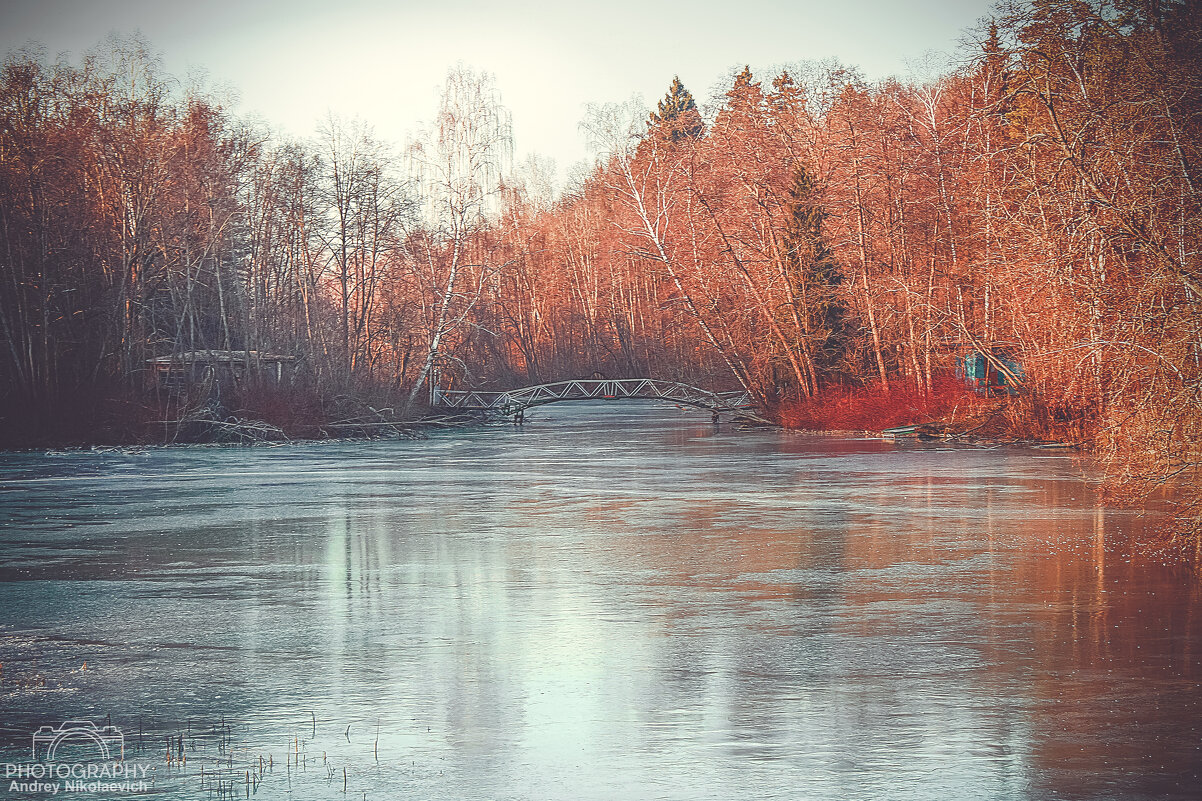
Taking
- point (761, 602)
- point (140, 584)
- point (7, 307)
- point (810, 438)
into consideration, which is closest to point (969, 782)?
point (761, 602)

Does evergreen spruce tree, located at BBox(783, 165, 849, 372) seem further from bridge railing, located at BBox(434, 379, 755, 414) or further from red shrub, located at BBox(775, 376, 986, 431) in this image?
bridge railing, located at BBox(434, 379, 755, 414)

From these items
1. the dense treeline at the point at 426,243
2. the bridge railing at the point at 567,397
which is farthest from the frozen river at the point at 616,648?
the bridge railing at the point at 567,397

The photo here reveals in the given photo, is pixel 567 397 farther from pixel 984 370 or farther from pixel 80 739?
pixel 80 739

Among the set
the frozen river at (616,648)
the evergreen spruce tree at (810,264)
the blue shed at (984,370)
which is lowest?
the frozen river at (616,648)

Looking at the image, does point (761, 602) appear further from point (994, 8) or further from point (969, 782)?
point (994, 8)

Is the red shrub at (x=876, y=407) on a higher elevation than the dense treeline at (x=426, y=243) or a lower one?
lower

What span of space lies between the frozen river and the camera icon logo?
0.25ft

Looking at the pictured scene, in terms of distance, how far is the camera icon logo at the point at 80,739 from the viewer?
22.8ft

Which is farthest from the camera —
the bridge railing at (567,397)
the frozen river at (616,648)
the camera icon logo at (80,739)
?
the bridge railing at (567,397)

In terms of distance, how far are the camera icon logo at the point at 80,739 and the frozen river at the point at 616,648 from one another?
0.08 m

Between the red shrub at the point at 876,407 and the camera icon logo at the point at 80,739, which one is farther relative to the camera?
the red shrub at the point at 876,407

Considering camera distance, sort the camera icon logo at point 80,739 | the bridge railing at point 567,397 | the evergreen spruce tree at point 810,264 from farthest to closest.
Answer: the bridge railing at point 567,397, the evergreen spruce tree at point 810,264, the camera icon logo at point 80,739

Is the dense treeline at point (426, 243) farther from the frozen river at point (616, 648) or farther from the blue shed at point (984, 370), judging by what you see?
the frozen river at point (616, 648)

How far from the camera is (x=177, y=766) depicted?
6.62 metres
